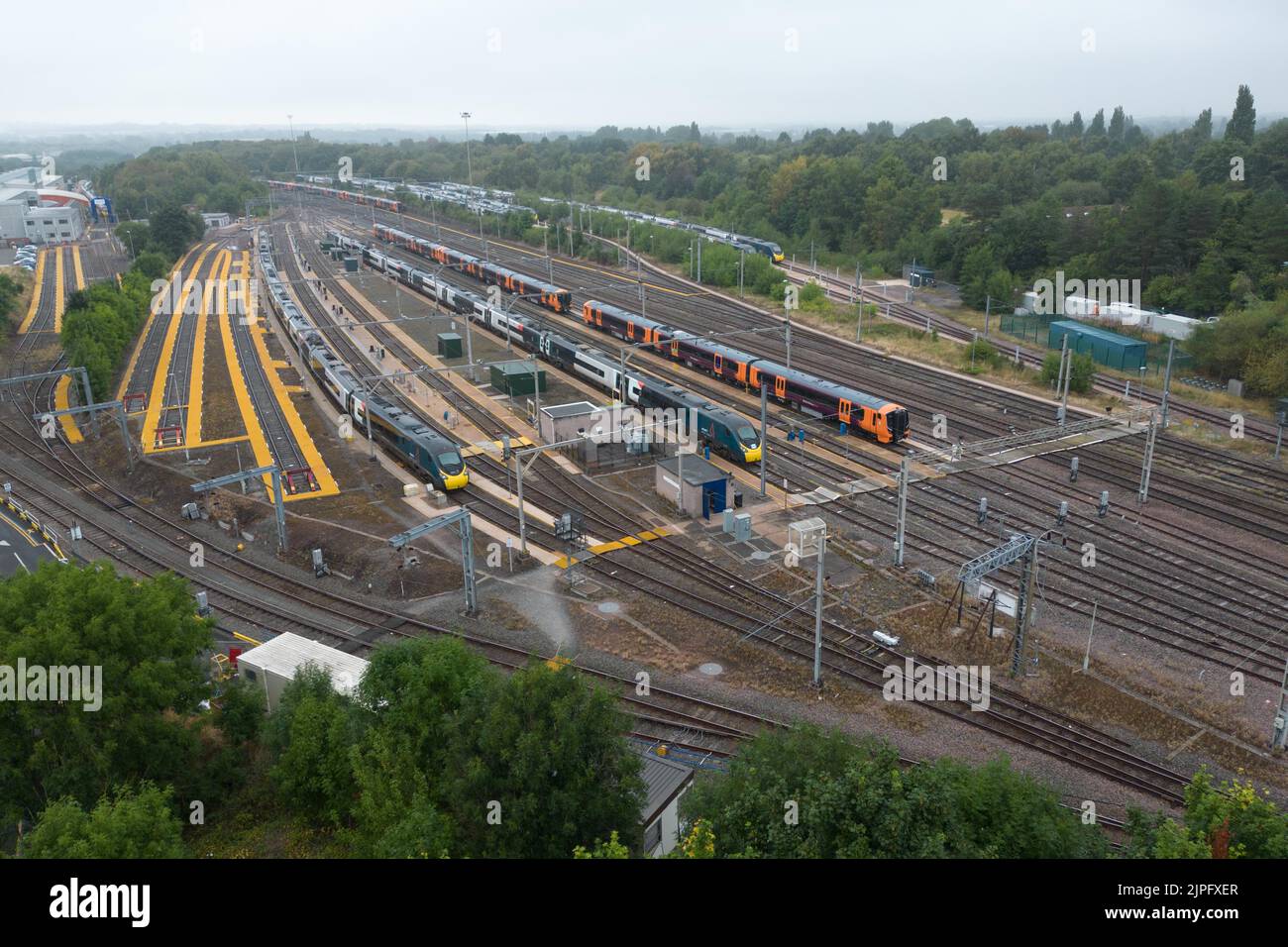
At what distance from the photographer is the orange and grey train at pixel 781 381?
3950 centimetres

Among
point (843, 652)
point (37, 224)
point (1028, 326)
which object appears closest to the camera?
point (843, 652)

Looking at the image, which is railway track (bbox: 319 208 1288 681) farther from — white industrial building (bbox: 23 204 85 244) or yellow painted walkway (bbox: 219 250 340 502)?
white industrial building (bbox: 23 204 85 244)

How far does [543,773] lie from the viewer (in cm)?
1288

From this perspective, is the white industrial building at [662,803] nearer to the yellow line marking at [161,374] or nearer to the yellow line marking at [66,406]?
the yellow line marking at [161,374]

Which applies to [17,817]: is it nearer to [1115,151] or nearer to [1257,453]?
[1257,453]

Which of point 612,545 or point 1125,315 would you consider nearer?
point 612,545

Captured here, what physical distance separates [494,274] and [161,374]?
28.6 meters

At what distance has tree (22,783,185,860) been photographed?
41.1ft

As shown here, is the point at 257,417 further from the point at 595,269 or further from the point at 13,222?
the point at 13,222

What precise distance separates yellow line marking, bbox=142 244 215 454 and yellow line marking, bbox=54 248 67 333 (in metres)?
7.16

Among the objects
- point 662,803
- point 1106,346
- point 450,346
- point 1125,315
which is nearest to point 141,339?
point 450,346

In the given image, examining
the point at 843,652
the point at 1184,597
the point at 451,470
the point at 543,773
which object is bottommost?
the point at 843,652
